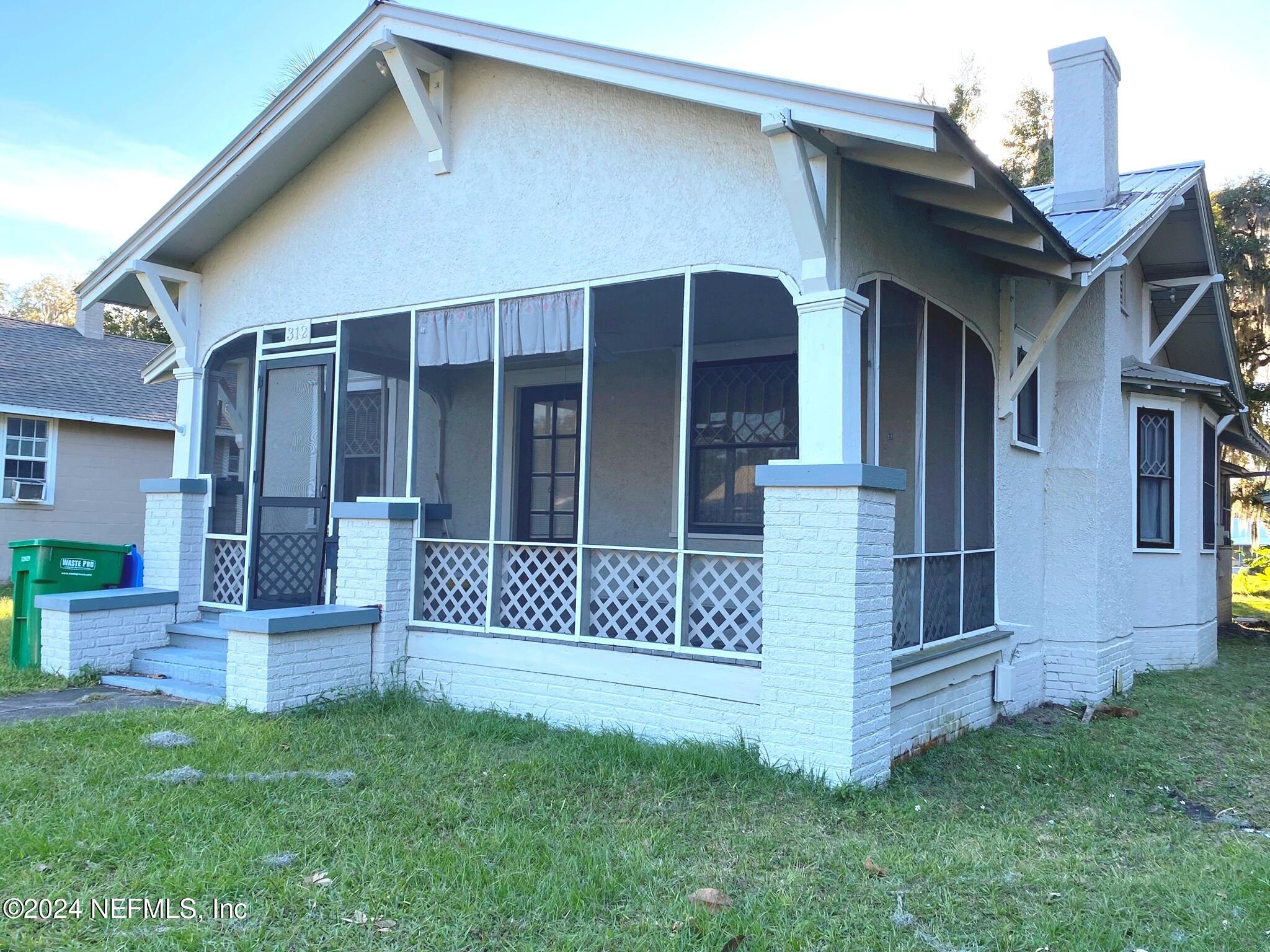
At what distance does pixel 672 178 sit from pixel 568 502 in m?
4.84

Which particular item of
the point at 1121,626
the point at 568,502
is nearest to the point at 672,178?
the point at 568,502

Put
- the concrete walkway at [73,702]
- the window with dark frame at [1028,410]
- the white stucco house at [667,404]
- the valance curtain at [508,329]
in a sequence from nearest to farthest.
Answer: the white stucco house at [667,404] → the concrete walkway at [73,702] → the valance curtain at [508,329] → the window with dark frame at [1028,410]

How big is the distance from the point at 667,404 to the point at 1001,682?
164 inches

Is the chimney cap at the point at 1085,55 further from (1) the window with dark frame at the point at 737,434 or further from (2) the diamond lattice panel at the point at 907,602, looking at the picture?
(2) the diamond lattice panel at the point at 907,602

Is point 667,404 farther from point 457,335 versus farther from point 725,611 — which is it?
point 725,611

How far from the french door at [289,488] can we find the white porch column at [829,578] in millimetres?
4624

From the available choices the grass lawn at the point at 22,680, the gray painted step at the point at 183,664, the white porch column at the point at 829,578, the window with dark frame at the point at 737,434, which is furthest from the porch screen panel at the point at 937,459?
the grass lawn at the point at 22,680

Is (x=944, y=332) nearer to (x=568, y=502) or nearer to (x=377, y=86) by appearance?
(x=568, y=502)

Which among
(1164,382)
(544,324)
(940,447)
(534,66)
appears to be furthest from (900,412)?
(534,66)

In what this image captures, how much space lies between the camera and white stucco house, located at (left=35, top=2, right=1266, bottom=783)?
18.8ft

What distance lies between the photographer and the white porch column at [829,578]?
17.9 ft

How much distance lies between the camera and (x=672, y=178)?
651 cm

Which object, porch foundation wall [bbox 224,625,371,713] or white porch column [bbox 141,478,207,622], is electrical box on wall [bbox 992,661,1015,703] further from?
white porch column [bbox 141,478,207,622]

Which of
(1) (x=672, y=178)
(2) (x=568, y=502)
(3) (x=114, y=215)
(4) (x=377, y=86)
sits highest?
(3) (x=114, y=215)
